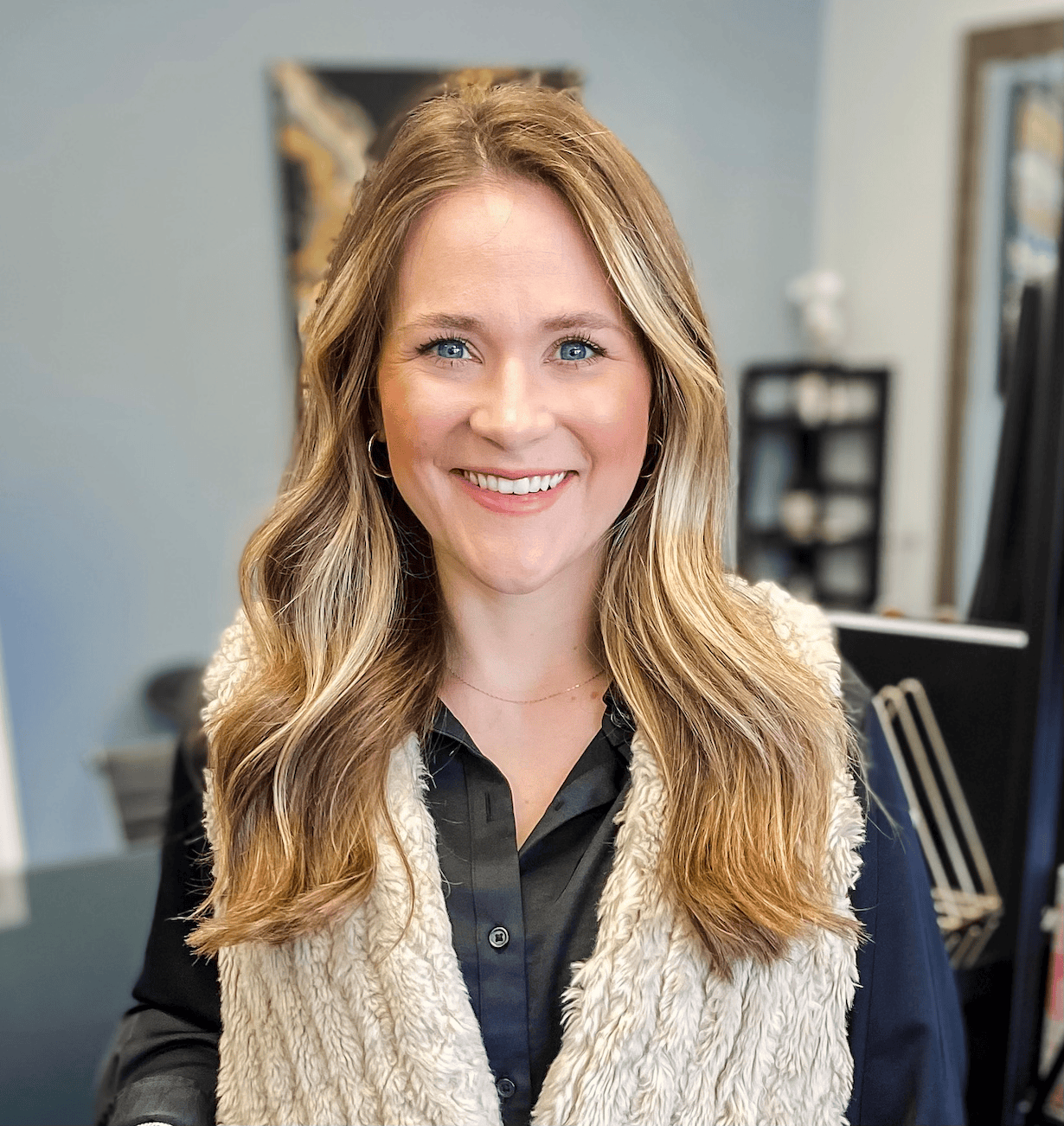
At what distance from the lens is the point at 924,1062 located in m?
0.88

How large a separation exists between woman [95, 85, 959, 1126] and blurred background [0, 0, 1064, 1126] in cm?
26

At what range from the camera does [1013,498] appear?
126 centimetres

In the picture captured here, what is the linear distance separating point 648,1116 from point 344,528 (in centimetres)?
56

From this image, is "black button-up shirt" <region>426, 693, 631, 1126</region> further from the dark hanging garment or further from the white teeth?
the dark hanging garment

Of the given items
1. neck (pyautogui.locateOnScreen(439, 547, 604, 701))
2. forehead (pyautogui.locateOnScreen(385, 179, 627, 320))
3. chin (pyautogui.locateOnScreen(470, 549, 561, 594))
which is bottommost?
neck (pyautogui.locateOnScreen(439, 547, 604, 701))

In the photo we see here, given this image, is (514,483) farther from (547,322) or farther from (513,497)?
(547,322)

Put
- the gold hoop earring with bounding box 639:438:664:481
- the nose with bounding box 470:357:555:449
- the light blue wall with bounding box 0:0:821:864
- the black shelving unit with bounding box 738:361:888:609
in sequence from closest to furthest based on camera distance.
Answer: the nose with bounding box 470:357:555:449, the gold hoop earring with bounding box 639:438:664:481, the light blue wall with bounding box 0:0:821:864, the black shelving unit with bounding box 738:361:888:609

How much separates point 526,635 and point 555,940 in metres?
0.27

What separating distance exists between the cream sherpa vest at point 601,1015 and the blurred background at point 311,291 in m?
0.41

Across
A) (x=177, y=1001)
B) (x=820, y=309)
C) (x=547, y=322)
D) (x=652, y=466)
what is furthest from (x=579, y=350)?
(x=820, y=309)

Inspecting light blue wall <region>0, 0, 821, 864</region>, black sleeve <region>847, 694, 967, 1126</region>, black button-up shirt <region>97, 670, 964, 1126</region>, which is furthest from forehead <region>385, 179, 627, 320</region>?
light blue wall <region>0, 0, 821, 864</region>

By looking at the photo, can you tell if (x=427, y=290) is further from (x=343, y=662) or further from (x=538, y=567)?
(x=343, y=662)

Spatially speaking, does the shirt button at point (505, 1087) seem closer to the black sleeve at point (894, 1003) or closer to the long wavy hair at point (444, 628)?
the long wavy hair at point (444, 628)

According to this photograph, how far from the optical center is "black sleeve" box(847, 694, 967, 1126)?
883 mm
